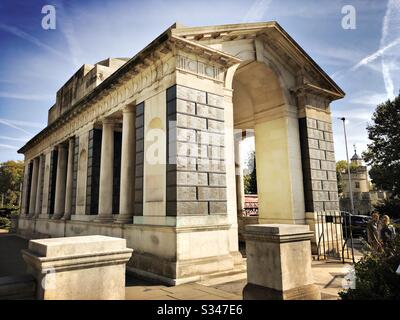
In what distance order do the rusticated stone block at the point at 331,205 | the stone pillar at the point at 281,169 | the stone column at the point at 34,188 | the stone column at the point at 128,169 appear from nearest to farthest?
the stone column at the point at 128,169
the stone pillar at the point at 281,169
the rusticated stone block at the point at 331,205
the stone column at the point at 34,188

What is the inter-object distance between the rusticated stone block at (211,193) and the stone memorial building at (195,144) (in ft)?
0.11

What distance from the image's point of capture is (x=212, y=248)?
8641mm

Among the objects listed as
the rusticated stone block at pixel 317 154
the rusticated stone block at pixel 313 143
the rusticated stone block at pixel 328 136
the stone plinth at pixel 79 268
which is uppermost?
the rusticated stone block at pixel 328 136

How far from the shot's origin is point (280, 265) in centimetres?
509

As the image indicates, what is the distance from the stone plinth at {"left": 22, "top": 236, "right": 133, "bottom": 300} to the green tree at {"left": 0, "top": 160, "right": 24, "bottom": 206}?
71988 millimetres

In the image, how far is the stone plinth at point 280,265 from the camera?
5.11m

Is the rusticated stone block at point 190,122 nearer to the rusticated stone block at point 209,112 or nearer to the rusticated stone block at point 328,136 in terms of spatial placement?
the rusticated stone block at point 209,112

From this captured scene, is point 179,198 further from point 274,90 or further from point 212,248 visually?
point 274,90

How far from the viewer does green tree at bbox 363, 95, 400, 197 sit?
2916 cm

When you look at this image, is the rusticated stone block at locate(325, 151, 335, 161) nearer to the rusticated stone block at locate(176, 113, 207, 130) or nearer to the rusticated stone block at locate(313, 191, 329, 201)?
the rusticated stone block at locate(313, 191, 329, 201)

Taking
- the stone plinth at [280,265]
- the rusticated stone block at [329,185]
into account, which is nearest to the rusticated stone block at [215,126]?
the stone plinth at [280,265]

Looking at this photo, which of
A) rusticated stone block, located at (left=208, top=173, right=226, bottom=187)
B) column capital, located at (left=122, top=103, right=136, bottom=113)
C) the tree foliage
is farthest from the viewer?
column capital, located at (left=122, top=103, right=136, bottom=113)

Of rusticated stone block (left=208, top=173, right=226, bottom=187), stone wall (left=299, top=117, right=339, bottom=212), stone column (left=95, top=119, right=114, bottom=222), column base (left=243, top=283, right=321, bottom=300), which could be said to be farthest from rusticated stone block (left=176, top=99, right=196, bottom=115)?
stone wall (left=299, top=117, right=339, bottom=212)

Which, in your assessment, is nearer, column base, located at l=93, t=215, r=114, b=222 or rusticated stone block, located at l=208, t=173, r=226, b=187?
rusticated stone block, located at l=208, t=173, r=226, b=187
